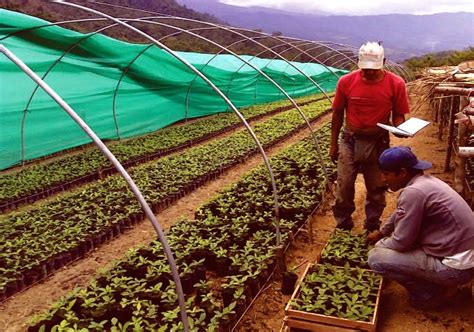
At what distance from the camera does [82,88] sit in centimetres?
1001

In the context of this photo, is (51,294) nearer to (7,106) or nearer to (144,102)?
(7,106)

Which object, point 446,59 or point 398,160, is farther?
point 446,59

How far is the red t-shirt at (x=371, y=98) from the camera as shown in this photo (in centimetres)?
462

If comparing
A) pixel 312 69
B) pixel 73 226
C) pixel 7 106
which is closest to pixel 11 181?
pixel 7 106

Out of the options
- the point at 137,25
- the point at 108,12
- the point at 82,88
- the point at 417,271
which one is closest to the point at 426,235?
the point at 417,271

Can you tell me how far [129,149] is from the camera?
1002 cm

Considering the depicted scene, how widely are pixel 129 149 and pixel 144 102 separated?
2.75m

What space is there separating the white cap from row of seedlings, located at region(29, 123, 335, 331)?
78.7 inches

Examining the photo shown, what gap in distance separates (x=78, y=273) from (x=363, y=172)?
→ 11.2ft

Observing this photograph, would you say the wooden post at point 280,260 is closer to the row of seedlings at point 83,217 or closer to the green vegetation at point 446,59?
the row of seedlings at point 83,217

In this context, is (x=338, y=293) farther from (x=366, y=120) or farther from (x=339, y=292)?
(x=366, y=120)

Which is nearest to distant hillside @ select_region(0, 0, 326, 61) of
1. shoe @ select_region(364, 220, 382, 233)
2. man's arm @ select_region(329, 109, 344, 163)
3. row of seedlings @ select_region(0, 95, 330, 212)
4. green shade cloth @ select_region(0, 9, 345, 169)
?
green shade cloth @ select_region(0, 9, 345, 169)

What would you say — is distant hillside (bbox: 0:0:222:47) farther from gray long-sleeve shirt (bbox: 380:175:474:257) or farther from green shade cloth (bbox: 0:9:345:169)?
gray long-sleeve shirt (bbox: 380:175:474:257)

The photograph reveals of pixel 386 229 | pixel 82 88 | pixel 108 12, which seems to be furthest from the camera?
pixel 108 12
